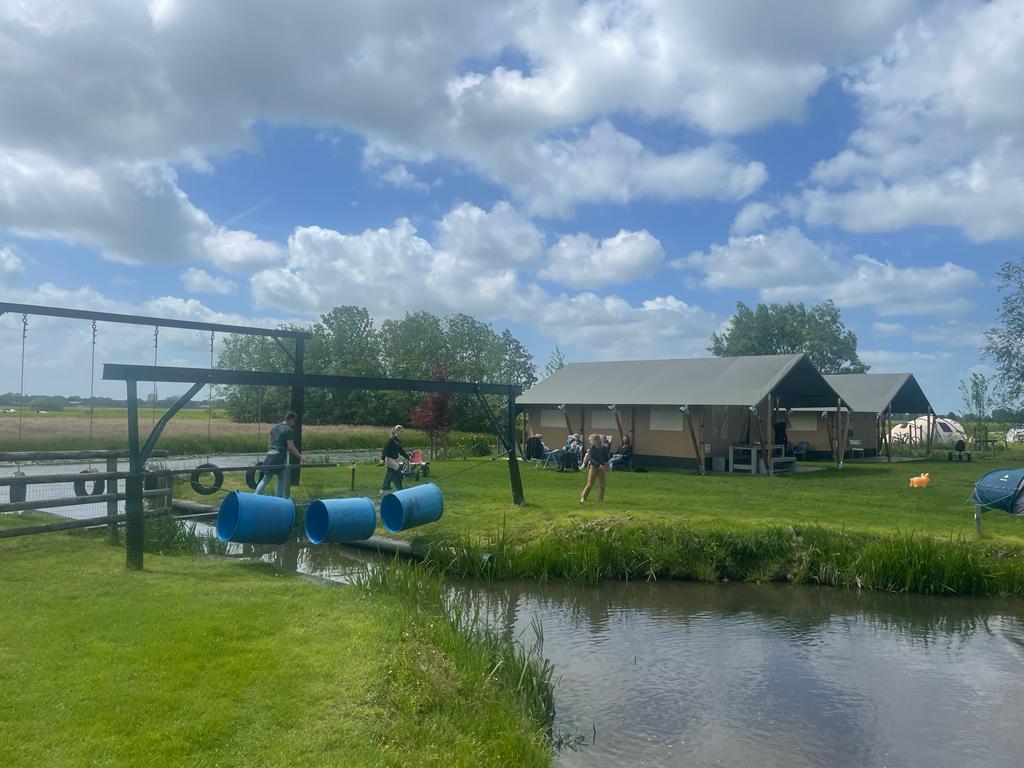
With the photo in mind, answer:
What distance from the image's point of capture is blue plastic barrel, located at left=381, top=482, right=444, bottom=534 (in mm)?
13773

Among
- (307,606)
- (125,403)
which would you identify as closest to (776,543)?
(307,606)

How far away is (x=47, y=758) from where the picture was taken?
479 cm

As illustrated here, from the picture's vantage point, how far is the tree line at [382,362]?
4125 centimetres

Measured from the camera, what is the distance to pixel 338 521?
12.5 metres

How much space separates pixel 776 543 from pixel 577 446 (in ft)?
45.4

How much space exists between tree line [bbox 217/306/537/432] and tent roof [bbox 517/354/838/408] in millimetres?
6490

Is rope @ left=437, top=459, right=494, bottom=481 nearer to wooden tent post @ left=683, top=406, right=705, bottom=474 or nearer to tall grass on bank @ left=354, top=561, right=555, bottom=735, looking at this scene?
wooden tent post @ left=683, top=406, right=705, bottom=474

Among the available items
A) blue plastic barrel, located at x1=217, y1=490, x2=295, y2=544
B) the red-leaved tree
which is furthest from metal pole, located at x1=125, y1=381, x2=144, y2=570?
the red-leaved tree

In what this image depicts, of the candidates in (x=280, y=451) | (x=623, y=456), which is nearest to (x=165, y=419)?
(x=280, y=451)

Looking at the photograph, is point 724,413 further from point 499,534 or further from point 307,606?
point 307,606

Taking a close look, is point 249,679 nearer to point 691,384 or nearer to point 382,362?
point 691,384

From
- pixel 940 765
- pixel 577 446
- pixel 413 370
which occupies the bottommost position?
pixel 940 765

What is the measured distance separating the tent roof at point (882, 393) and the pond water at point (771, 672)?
2418 centimetres

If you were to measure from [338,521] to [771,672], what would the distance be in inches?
250
